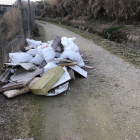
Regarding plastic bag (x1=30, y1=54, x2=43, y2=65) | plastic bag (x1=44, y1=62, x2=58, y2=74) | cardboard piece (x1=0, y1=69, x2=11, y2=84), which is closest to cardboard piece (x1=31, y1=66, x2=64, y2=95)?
plastic bag (x1=44, y1=62, x2=58, y2=74)

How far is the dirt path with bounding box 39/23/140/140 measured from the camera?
2.55 m

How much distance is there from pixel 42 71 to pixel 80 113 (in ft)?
5.20

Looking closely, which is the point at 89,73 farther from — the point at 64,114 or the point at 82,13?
the point at 82,13

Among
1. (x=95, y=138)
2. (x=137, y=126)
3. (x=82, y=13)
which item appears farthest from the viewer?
(x=82, y=13)

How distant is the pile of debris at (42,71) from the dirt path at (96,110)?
0.30m

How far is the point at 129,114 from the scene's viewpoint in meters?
2.95

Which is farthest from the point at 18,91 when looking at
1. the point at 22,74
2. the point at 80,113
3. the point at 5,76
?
the point at 80,113

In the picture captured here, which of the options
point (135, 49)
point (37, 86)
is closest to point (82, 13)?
point (135, 49)

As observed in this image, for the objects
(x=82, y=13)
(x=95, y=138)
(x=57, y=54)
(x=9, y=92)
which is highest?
(x=82, y=13)

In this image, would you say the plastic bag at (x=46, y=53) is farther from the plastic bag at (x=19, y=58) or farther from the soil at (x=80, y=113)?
the soil at (x=80, y=113)

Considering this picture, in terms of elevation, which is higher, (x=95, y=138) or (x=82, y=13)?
(x=82, y=13)

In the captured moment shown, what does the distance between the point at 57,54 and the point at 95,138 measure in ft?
9.94

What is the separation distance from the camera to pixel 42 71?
402 cm

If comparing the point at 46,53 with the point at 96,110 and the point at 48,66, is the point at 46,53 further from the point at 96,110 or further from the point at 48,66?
the point at 96,110
